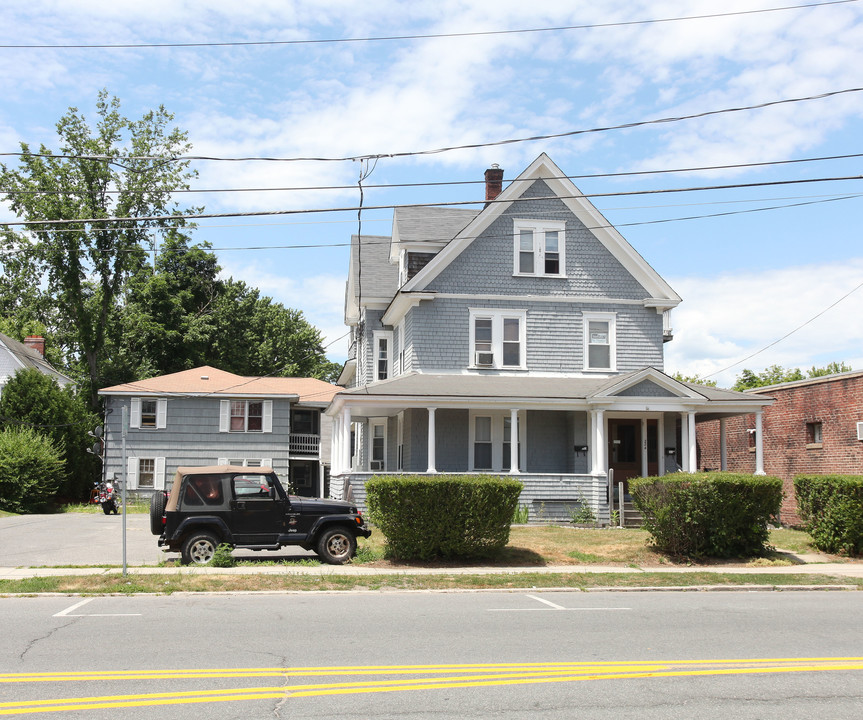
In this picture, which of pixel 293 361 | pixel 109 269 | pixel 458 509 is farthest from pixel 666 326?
pixel 293 361

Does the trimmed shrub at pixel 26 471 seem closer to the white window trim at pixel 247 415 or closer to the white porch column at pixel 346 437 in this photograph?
the white window trim at pixel 247 415

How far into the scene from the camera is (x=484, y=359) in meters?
25.8

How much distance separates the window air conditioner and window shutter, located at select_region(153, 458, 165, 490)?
18.3 meters

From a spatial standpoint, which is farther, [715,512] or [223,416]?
[223,416]

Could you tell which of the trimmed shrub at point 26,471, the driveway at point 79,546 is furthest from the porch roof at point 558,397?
the trimmed shrub at point 26,471

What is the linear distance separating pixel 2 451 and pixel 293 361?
29.3 metres

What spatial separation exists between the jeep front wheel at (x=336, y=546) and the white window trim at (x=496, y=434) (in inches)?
375

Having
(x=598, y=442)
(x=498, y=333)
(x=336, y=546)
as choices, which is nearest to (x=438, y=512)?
(x=336, y=546)

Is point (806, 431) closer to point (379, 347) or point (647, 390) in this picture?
point (647, 390)

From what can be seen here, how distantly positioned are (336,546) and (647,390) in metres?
11.0

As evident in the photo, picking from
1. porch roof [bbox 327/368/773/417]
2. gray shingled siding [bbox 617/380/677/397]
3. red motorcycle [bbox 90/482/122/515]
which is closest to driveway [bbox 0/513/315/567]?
red motorcycle [bbox 90/482/122/515]

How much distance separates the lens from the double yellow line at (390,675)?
21.8ft

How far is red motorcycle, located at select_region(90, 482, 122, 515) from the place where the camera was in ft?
106

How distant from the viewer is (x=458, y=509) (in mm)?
15492
